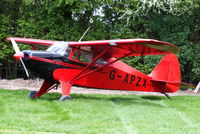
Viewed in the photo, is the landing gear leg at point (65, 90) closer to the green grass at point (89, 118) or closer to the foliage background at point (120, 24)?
the green grass at point (89, 118)

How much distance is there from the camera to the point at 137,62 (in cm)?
1662

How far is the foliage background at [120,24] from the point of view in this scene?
52.8ft

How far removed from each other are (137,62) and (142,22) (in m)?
2.18

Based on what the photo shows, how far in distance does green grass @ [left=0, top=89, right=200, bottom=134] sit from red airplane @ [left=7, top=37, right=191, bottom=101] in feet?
3.31

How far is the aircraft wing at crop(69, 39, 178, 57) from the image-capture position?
348 inches

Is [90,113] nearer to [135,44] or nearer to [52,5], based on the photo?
[135,44]

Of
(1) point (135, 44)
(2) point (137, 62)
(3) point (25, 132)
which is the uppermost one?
(1) point (135, 44)

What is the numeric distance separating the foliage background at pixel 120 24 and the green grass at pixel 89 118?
6.98 m

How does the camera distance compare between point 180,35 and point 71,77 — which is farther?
point 180,35

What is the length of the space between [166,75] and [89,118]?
5.48 meters

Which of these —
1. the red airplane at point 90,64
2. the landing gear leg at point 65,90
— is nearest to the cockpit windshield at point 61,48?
the red airplane at point 90,64

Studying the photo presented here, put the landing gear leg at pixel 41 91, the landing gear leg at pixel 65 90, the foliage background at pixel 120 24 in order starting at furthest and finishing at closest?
the foliage background at pixel 120 24
the landing gear leg at pixel 41 91
the landing gear leg at pixel 65 90

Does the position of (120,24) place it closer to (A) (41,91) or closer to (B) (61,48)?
(B) (61,48)

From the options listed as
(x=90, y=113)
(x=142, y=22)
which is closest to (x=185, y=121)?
(x=90, y=113)
